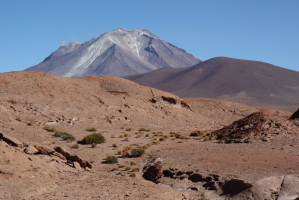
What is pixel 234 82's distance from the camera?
5832 inches

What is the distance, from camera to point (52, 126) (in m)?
28.6

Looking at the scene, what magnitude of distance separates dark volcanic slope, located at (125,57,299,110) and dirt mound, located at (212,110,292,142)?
8449 centimetres

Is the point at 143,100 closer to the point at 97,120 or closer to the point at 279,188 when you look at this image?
the point at 97,120

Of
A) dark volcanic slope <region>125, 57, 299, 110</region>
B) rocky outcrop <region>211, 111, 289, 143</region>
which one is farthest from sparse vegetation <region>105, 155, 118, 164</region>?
dark volcanic slope <region>125, 57, 299, 110</region>

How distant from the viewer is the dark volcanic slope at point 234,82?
128 meters

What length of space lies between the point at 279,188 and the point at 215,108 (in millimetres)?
36438

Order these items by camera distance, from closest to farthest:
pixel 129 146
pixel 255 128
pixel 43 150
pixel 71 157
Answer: pixel 43 150 < pixel 71 157 < pixel 129 146 < pixel 255 128

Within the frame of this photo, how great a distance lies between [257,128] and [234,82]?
414ft

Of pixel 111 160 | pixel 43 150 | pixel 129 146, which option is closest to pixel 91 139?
pixel 129 146

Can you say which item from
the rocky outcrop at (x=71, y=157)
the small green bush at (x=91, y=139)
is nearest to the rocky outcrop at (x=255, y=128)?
the small green bush at (x=91, y=139)

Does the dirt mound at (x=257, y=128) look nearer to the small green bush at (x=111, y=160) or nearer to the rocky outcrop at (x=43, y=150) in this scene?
the small green bush at (x=111, y=160)

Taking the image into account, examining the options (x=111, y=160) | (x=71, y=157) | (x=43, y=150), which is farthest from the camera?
(x=111, y=160)

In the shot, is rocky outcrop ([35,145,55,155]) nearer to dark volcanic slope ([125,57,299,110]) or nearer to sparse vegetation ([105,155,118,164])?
sparse vegetation ([105,155,118,164])

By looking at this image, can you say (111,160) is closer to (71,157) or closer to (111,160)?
(111,160)
